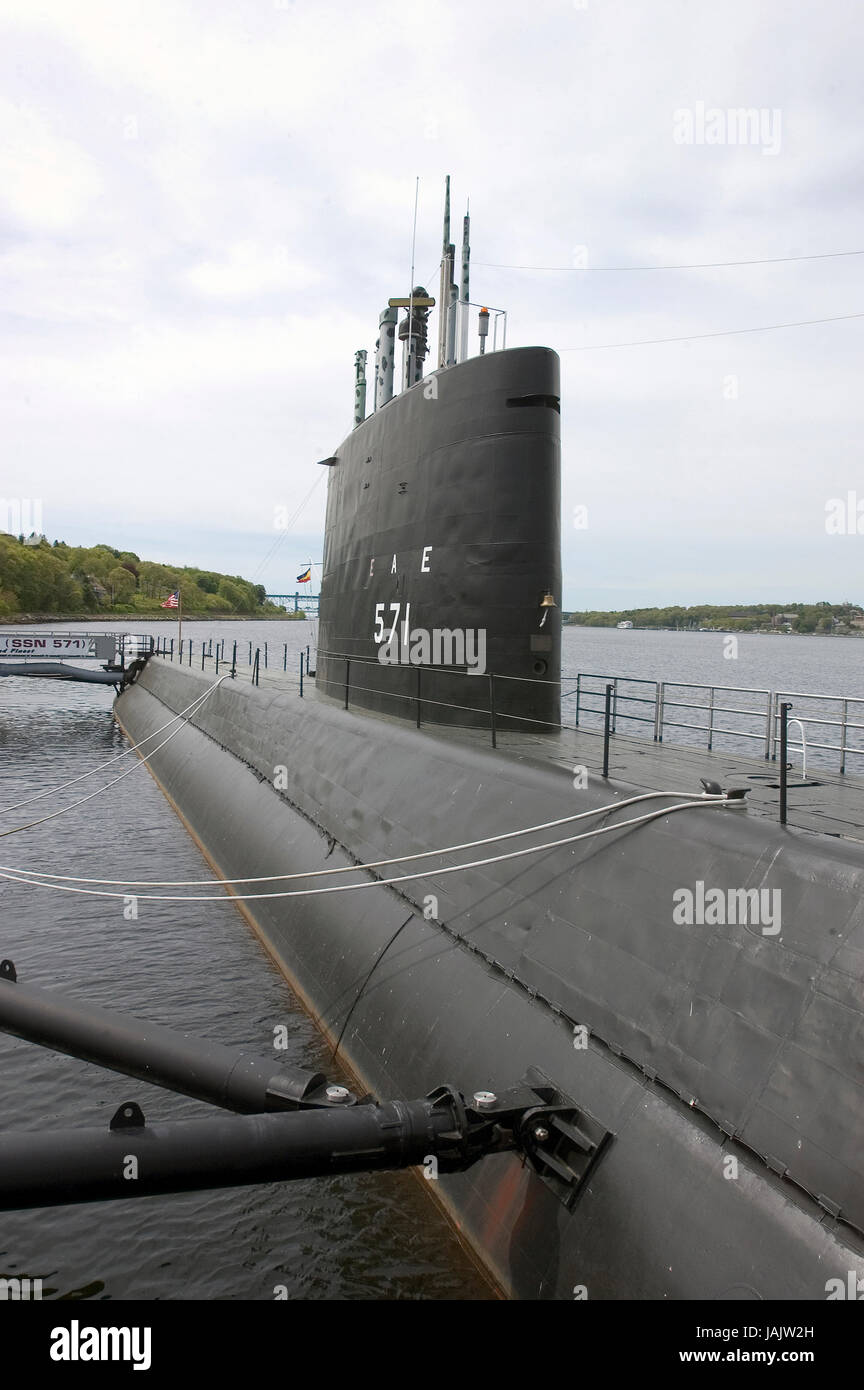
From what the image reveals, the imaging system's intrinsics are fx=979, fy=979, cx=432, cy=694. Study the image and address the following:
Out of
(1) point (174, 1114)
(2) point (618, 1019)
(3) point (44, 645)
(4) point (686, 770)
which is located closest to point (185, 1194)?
(1) point (174, 1114)

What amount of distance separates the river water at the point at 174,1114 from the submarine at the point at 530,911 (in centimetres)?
32

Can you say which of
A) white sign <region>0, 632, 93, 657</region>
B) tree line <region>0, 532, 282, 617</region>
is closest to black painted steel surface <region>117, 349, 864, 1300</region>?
white sign <region>0, 632, 93, 657</region>

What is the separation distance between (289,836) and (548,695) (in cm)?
345

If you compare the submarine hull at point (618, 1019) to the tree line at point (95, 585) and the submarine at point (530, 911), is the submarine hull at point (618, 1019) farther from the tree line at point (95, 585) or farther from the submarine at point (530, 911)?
the tree line at point (95, 585)

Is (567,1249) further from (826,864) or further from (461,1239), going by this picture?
(826,864)

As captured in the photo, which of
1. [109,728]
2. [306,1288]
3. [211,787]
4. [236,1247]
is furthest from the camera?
[109,728]

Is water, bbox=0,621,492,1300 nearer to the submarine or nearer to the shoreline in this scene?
the submarine

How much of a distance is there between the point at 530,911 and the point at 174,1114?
336cm

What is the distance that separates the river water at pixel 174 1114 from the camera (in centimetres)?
573

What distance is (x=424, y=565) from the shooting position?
10352 mm

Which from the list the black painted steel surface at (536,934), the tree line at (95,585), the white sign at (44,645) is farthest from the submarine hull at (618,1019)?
the tree line at (95,585)

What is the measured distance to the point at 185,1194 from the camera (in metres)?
6.64

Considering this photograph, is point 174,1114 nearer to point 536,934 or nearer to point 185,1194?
point 185,1194
